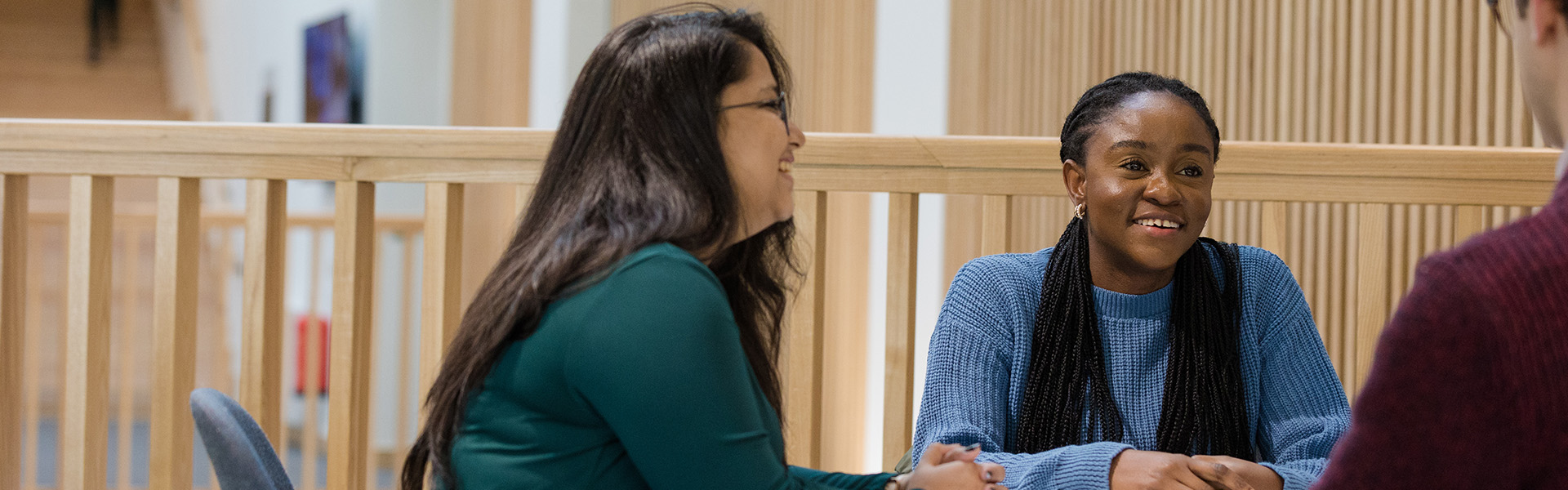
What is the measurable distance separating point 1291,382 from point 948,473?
0.58 metres

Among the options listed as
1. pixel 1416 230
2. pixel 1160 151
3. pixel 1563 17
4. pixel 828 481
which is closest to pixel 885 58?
pixel 1416 230

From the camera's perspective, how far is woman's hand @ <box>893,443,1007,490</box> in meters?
1.20

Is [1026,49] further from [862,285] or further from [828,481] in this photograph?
[828,481]

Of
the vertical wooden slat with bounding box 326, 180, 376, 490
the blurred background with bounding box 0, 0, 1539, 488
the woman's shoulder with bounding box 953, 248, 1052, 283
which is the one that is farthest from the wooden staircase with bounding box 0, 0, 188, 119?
the woman's shoulder with bounding box 953, 248, 1052, 283

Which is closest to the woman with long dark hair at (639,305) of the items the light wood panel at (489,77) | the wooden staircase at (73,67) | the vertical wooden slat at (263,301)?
the vertical wooden slat at (263,301)

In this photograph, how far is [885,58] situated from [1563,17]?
3.53m

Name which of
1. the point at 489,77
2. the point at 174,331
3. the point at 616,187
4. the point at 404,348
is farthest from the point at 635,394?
the point at 489,77

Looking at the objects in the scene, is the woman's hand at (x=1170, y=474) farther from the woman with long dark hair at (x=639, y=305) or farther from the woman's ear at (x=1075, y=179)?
the woman's ear at (x=1075, y=179)

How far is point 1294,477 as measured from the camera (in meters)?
1.38

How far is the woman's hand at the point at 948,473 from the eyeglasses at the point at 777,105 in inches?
13.9

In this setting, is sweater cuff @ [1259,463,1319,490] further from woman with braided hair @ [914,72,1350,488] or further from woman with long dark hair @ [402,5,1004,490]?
woman with long dark hair @ [402,5,1004,490]

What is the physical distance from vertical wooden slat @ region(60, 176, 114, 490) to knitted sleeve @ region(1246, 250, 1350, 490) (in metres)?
1.72

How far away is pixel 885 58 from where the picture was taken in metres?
4.22

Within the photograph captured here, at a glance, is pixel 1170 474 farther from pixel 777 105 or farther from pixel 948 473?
pixel 777 105
